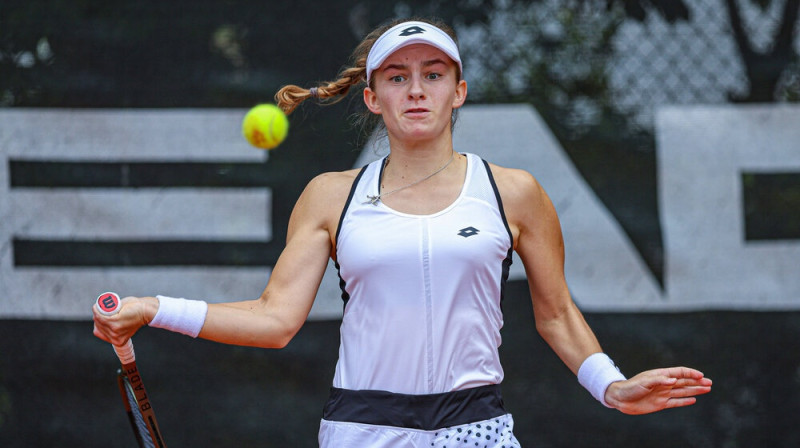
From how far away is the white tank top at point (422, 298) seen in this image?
216 centimetres

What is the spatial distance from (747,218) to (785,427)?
2.45ft

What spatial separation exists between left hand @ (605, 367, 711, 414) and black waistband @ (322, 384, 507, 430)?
0.29 m

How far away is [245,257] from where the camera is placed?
11.4 feet

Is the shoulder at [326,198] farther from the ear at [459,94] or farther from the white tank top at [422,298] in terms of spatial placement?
the ear at [459,94]

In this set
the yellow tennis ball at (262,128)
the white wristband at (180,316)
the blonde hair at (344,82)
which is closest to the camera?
the white wristband at (180,316)

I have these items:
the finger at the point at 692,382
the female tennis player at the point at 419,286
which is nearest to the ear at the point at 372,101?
the female tennis player at the point at 419,286

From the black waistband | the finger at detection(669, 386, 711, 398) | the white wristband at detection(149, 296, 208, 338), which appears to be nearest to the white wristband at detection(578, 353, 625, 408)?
the finger at detection(669, 386, 711, 398)

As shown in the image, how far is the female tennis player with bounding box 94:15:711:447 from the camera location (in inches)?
84.7

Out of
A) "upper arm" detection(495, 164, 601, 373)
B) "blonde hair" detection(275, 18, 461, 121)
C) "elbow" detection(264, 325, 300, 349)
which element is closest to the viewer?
"elbow" detection(264, 325, 300, 349)

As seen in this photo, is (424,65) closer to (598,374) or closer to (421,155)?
(421,155)

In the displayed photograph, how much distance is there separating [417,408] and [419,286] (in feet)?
0.89

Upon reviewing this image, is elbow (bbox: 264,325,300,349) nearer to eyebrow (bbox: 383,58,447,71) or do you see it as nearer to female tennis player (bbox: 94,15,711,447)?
female tennis player (bbox: 94,15,711,447)

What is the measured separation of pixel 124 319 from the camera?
6.49 ft

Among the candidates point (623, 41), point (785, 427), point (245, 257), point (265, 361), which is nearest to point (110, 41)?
point (245, 257)
